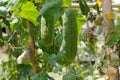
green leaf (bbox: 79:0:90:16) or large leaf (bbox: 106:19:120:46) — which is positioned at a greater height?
green leaf (bbox: 79:0:90:16)

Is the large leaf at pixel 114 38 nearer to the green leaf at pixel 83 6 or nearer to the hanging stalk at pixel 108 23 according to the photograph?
the hanging stalk at pixel 108 23

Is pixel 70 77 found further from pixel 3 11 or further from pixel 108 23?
pixel 3 11

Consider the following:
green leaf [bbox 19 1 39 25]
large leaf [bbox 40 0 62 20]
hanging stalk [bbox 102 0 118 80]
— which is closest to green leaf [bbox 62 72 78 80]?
hanging stalk [bbox 102 0 118 80]

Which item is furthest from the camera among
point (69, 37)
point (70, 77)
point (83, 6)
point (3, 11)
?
point (3, 11)

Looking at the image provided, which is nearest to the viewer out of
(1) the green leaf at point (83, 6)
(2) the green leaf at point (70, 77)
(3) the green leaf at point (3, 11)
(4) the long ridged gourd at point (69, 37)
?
(4) the long ridged gourd at point (69, 37)

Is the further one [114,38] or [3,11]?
[3,11]

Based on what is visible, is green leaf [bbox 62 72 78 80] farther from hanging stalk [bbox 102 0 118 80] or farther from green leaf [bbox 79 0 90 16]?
green leaf [bbox 79 0 90 16]

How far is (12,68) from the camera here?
2.50 meters

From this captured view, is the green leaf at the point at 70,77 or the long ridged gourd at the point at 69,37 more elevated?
the long ridged gourd at the point at 69,37

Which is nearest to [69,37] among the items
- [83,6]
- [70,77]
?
A: [83,6]

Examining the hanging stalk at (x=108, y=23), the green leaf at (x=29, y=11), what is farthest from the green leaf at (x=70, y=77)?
the green leaf at (x=29, y=11)

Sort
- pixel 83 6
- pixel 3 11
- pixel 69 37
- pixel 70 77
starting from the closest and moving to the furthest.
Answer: pixel 69 37 < pixel 83 6 < pixel 70 77 < pixel 3 11

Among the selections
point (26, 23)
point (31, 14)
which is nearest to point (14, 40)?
point (26, 23)

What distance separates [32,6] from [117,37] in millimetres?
488
